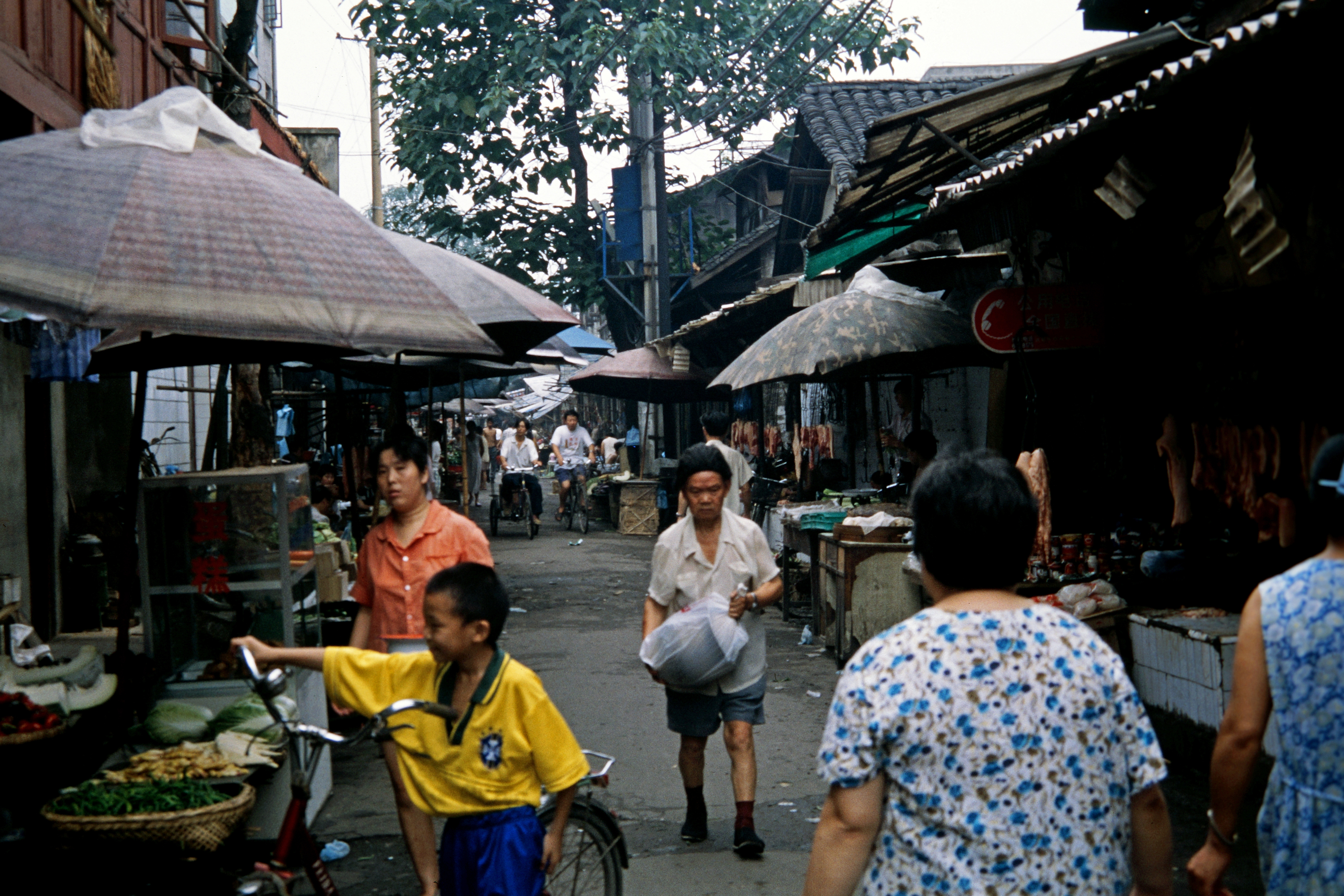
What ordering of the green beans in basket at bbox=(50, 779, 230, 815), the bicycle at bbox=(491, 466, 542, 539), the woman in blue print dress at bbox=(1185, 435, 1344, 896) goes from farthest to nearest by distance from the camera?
1. the bicycle at bbox=(491, 466, 542, 539)
2. the green beans in basket at bbox=(50, 779, 230, 815)
3. the woman in blue print dress at bbox=(1185, 435, 1344, 896)

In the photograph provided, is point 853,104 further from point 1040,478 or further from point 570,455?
point 1040,478

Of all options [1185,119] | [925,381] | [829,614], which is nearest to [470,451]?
[925,381]

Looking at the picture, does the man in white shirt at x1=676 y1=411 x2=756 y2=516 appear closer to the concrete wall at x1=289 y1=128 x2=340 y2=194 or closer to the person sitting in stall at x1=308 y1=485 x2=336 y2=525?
the person sitting in stall at x1=308 y1=485 x2=336 y2=525

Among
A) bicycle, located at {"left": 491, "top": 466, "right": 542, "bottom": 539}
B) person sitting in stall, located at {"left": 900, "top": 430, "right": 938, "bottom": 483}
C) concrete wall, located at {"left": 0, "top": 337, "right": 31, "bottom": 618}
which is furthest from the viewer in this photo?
bicycle, located at {"left": 491, "top": 466, "right": 542, "bottom": 539}

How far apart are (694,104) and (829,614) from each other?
15.3 metres

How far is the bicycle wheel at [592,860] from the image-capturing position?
3973mm

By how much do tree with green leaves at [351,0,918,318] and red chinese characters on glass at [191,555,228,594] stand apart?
16.7 m

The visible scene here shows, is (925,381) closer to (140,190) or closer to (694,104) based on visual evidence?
(140,190)

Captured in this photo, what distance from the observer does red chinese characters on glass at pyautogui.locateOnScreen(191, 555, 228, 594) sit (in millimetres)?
5461

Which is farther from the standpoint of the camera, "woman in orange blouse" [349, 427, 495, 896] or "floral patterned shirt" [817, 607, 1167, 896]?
"woman in orange blouse" [349, 427, 495, 896]

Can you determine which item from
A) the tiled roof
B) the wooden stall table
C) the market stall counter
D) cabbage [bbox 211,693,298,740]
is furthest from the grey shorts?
the tiled roof

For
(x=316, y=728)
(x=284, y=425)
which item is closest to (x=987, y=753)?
(x=316, y=728)

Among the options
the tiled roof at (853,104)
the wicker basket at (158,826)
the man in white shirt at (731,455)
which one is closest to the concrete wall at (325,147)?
the tiled roof at (853,104)

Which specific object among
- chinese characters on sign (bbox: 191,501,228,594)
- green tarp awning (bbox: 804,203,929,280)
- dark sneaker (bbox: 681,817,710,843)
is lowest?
dark sneaker (bbox: 681,817,710,843)
